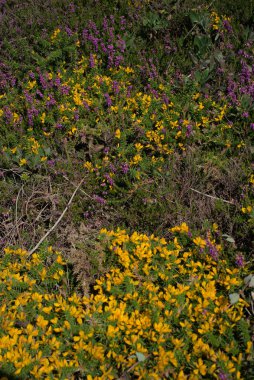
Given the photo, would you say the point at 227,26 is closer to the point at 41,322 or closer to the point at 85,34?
the point at 85,34

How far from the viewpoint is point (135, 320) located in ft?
9.78

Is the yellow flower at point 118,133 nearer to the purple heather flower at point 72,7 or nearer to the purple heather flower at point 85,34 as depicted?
the purple heather flower at point 85,34

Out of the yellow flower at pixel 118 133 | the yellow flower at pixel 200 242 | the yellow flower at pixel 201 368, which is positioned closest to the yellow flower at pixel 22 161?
the yellow flower at pixel 118 133

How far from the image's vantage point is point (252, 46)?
5.04 meters

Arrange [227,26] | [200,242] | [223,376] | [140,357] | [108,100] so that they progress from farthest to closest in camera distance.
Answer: [227,26] → [108,100] → [200,242] → [140,357] → [223,376]

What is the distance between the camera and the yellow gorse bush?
279cm

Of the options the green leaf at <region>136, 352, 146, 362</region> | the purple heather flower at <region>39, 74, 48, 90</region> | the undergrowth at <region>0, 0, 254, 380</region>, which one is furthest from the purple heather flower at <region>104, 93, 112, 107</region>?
the green leaf at <region>136, 352, 146, 362</region>

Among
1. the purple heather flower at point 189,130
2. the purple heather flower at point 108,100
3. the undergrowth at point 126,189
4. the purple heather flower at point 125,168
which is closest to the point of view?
the undergrowth at point 126,189

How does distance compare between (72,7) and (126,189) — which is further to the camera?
(72,7)

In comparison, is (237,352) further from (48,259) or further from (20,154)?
(20,154)

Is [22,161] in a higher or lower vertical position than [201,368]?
higher

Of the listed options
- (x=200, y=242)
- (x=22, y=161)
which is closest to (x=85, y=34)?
(x=22, y=161)

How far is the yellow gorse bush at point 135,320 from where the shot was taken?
279 centimetres

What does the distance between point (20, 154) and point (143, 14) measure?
2.97m
